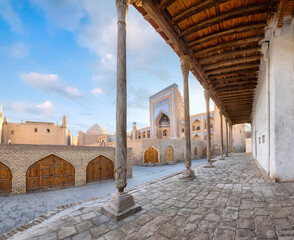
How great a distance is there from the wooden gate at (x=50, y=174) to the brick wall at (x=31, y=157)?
249 millimetres

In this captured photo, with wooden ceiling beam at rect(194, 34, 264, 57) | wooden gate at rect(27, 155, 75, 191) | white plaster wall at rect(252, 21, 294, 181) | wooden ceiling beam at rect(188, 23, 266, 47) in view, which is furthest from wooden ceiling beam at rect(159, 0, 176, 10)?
wooden gate at rect(27, 155, 75, 191)

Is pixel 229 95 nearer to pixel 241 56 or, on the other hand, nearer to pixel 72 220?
pixel 241 56

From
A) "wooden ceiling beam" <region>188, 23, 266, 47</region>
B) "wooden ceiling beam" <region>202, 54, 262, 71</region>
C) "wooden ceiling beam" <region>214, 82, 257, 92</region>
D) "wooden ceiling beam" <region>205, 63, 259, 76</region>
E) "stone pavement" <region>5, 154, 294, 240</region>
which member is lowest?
"stone pavement" <region>5, 154, 294, 240</region>

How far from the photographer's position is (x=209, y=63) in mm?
7098

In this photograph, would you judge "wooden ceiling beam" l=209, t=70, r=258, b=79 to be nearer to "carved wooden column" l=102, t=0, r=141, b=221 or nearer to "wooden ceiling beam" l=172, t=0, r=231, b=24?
"wooden ceiling beam" l=172, t=0, r=231, b=24

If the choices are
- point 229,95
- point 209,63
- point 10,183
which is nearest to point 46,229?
point 209,63

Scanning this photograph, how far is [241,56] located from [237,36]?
1489 mm

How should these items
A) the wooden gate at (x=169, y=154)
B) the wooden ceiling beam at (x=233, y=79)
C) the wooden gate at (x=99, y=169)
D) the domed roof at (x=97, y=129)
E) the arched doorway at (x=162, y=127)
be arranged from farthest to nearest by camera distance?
the domed roof at (x=97, y=129)
the arched doorway at (x=162, y=127)
the wooden gate at (x=169, y=154)
the wooden gate at (x=99, y=169)
the wooden ceiling beam at (x=233, y=79)

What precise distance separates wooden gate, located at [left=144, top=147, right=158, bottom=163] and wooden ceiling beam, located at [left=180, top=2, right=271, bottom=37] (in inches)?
680

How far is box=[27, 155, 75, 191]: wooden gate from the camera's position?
9328mm

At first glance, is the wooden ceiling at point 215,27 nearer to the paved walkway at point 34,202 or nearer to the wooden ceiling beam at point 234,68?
the wooden ceiling beam at point 234,68

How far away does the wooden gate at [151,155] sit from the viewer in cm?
2055

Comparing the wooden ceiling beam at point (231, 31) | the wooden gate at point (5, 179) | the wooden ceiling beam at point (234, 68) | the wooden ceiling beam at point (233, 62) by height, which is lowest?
the wooden gate at point (5, 179)

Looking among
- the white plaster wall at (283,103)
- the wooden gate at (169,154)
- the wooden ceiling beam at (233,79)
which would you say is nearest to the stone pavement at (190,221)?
the white plaster wall at (283,103)
